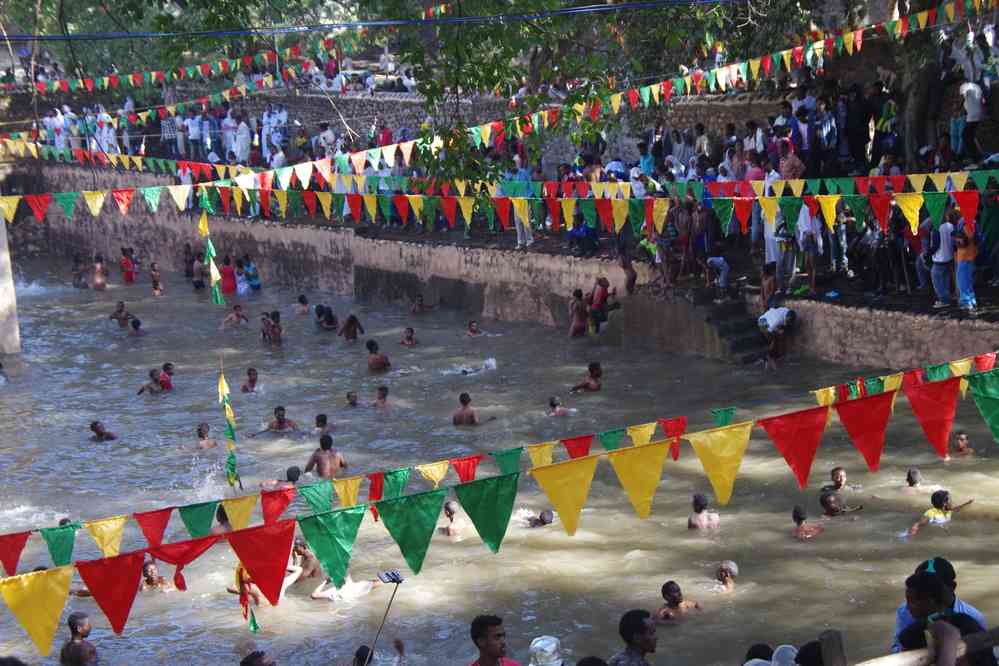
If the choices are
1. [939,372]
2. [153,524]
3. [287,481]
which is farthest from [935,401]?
[287,481]

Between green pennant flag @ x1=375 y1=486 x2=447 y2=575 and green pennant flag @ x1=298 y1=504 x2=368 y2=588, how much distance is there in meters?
0.19

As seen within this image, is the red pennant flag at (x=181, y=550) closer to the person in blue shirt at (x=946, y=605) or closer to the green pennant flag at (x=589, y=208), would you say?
the person in blue shirt at (x=946, y=605)

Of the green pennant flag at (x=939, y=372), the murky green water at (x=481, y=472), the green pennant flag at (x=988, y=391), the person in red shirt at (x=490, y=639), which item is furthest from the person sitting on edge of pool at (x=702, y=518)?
the person in red shirt at (x=490, y=639)

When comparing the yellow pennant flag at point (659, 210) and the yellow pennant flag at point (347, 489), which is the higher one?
the yellow pennant flag at point (659, 210)

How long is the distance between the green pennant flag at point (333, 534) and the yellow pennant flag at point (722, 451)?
244cm

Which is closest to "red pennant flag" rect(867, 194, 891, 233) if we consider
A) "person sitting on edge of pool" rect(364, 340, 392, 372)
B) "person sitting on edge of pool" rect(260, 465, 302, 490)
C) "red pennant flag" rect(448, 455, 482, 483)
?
"red pennant flag" rect(448, 455, 482, 483)

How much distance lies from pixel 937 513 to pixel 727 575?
2.28 meters

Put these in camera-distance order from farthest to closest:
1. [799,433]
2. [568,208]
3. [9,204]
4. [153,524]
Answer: [568,208], [9,204], [153,524], [799,433]

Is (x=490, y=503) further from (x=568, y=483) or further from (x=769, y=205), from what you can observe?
(x=769, y=205)

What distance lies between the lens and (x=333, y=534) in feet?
29.7

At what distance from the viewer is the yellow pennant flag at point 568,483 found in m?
9.34

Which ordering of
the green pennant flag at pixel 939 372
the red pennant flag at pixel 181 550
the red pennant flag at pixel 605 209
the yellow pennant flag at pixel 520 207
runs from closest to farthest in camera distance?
the red pennant flag at pixel 181 550, the green pennant flag at pixel 939 372, the red pennant flag at pixel 605 209, the yellow pennant flag at pixel 520 207

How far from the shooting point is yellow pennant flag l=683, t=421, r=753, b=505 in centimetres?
958

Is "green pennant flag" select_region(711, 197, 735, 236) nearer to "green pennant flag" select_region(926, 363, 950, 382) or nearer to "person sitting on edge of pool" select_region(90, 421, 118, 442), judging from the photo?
"green pennant flag" select_region(926, 363, 950, 382)
